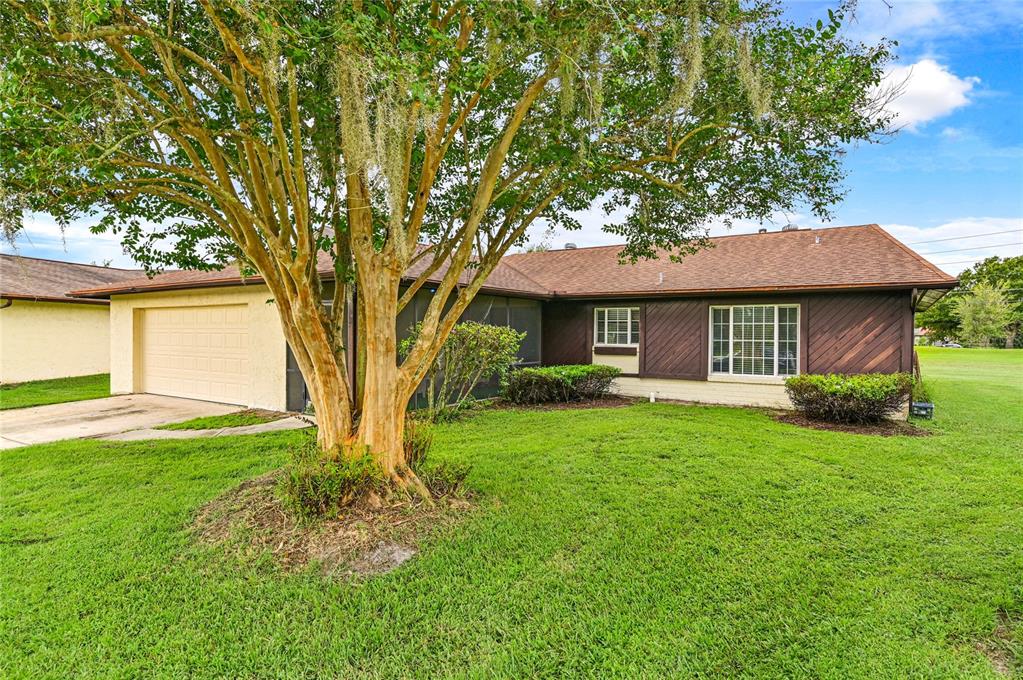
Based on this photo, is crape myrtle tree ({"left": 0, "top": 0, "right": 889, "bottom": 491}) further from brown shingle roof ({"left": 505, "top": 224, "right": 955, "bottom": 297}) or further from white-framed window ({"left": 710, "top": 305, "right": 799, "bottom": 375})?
white-framed window ({"left": 710, "top": 305, "right": 799, "bottom": 375})

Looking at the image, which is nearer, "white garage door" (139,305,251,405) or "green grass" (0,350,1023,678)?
"green grass" (0,350,1023,678)

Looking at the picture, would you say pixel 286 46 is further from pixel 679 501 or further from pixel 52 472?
pixel 52 472

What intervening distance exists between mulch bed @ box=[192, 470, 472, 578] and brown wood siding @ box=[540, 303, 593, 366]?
28.0ft

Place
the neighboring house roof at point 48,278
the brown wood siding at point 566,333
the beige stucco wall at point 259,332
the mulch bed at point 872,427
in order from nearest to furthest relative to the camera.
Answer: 1. the mulch bed at point 872,427
2. the beige stucco wall at point 259,332
3. the brown wood siding at point 566,333
4. the neighboring house roof at point 48,278

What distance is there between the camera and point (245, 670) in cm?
236

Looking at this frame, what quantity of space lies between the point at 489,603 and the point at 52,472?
5.36 meters

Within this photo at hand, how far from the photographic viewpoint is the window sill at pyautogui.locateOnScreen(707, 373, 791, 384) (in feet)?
33.9

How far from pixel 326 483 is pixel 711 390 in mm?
9175

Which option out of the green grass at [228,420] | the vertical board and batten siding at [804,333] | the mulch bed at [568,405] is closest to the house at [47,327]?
the green grass at [228,420]

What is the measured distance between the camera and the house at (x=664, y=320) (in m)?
9.37

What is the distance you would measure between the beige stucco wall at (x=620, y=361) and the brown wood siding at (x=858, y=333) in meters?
3.49

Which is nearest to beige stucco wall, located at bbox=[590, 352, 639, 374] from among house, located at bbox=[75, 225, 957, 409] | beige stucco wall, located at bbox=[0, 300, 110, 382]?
house, located at bbox=[75, 225, 957, 409]

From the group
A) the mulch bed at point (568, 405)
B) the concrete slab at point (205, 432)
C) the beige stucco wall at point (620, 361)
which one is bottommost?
the concrete slab at point (205, 432)

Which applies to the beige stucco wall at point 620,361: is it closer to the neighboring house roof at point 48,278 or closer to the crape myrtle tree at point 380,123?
the crape myrtle tree at point 380,123
